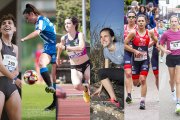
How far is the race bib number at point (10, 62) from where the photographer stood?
25.2ft

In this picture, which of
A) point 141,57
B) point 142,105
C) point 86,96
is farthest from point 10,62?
point 142,105

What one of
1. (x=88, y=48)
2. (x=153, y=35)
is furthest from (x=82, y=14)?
(x=153, y=35)

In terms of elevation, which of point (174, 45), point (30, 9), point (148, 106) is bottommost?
point (148, 106)

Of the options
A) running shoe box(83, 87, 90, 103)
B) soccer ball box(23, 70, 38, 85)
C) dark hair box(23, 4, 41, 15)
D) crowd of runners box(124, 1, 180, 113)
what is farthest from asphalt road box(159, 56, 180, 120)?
dark hair box(23, 4, 41, 15)

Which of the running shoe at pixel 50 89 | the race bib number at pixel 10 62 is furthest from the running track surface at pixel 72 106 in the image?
the race bib number at pixel 10 62

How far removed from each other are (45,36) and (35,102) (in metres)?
0.98

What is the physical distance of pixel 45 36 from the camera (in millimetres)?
7789

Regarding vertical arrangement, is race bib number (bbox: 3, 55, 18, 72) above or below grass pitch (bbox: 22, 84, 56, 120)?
above

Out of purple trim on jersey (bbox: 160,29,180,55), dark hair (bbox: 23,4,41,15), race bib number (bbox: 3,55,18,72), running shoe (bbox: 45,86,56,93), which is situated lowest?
running shoe (bbox: 45,86,56,93)

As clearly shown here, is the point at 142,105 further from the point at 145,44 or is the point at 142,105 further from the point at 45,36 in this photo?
the point at 45,36

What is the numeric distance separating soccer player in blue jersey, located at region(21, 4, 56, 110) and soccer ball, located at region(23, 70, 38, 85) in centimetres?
12

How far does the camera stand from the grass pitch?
7816mm

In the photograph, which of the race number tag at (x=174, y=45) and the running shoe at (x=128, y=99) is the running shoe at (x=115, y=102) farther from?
the race number tag at (x=174, y=45)

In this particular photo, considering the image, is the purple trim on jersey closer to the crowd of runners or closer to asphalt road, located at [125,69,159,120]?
the crowd of runners
